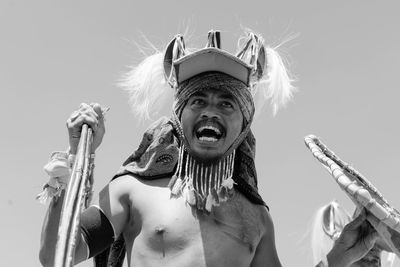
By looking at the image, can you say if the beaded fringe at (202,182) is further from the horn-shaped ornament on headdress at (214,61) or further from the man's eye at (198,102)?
the horn-shaped ornament on headdress at (214,61)

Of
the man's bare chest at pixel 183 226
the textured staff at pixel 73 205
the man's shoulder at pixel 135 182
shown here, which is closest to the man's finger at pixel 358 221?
the man's bare chest at pixel 183 226

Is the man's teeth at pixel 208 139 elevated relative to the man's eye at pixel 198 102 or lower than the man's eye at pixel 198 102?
lower

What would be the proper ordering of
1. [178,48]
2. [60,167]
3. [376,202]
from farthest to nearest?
[178,48] < [376,202] < [60,167]

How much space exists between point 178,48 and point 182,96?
13.2 inches

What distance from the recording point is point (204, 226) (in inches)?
118

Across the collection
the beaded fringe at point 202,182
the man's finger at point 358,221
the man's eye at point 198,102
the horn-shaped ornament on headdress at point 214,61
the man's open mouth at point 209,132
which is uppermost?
the horn-shaped ornament on headdress at point 214,61

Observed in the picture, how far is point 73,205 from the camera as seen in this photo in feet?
7.61

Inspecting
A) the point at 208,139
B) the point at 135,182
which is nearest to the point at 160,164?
the point at 135,182

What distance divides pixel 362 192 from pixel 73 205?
1243mm

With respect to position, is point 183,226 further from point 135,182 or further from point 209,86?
point 209,86

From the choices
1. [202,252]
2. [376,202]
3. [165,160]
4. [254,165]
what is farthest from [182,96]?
[376,202]

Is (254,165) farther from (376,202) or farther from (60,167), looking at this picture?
(60,167)

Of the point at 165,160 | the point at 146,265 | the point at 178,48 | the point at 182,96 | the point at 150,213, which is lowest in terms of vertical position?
the point at 146,265

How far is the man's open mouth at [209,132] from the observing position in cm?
307
